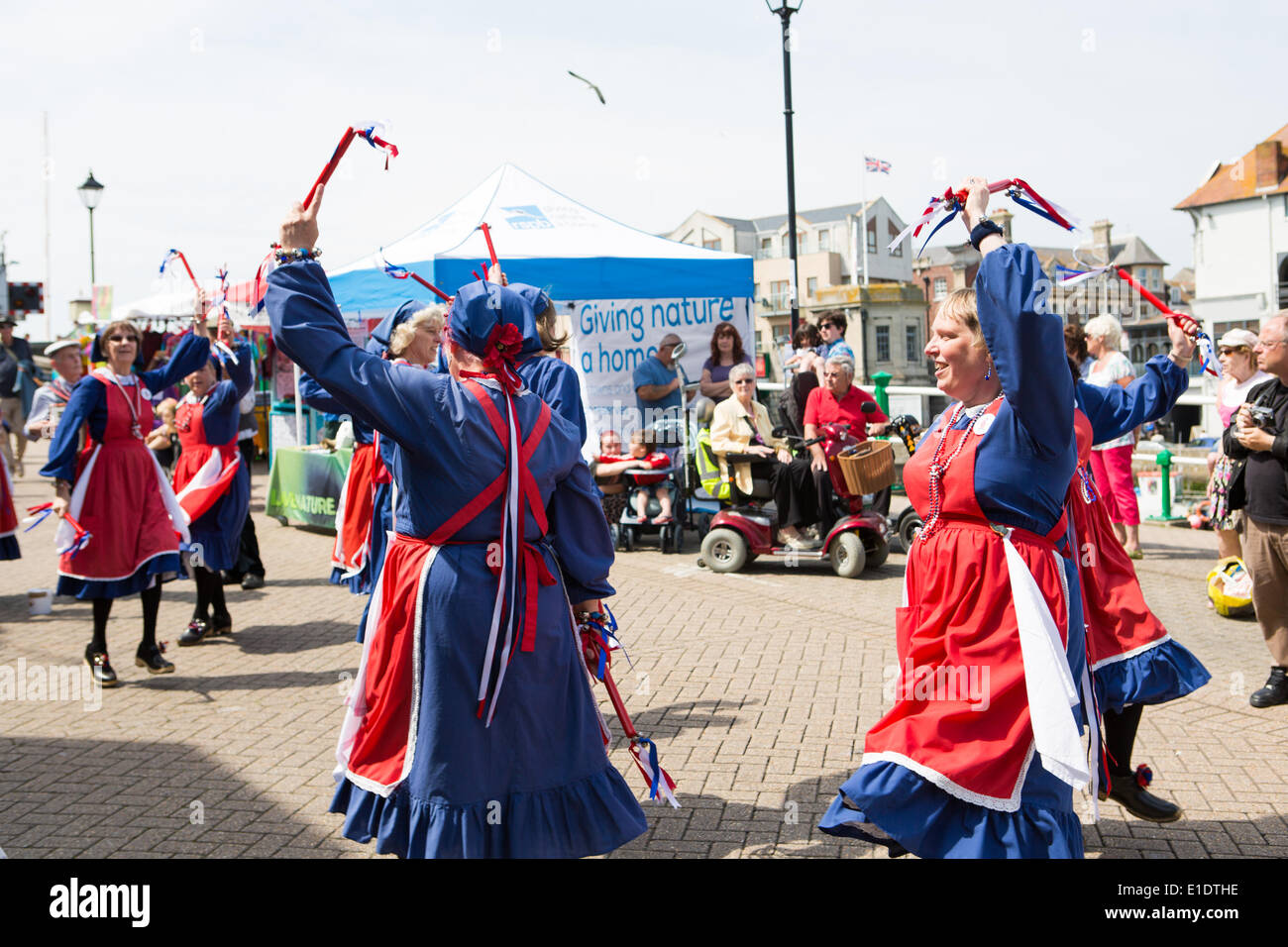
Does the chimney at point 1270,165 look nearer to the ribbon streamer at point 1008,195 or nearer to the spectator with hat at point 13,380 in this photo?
the spectator with hat at point 13,380

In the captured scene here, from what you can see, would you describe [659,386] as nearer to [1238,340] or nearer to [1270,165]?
[1238,340]

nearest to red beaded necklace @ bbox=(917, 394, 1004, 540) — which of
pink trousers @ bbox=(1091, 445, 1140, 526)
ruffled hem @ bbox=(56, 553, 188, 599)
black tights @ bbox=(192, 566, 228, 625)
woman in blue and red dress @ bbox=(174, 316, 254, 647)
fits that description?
ruffled hem @ bbox=(56, 553, 188, 599)

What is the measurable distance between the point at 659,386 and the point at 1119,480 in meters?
4.38

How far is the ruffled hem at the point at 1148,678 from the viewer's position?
3.66 metres

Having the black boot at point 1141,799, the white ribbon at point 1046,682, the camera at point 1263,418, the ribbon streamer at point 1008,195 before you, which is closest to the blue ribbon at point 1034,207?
the ribbon streamer at point 1008,195

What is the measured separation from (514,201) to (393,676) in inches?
381

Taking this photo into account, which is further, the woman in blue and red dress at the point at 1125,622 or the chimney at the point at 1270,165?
the chimney at the point at 1270,165

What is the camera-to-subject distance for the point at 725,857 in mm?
3682

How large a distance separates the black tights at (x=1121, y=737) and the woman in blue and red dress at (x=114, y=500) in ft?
16.2

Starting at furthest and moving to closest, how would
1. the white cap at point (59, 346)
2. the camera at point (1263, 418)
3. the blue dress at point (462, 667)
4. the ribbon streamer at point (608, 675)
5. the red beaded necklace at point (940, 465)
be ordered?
the white cap at point (59, 346)
the camera at point (1263, 418)
the ribbon streamer at point (608, 675)
the red beaded necklace at point (940, 465)
the blue dress at point (462, 667)

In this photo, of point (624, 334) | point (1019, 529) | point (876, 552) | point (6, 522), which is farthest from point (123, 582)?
point (624, 334)
